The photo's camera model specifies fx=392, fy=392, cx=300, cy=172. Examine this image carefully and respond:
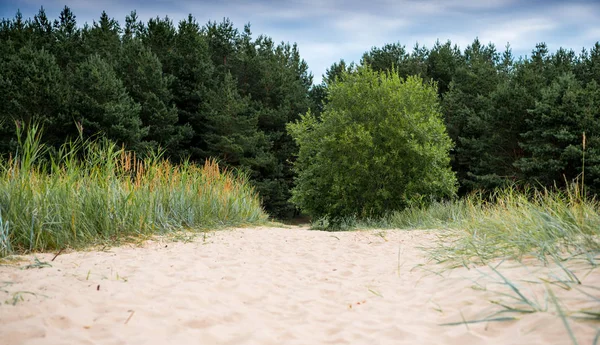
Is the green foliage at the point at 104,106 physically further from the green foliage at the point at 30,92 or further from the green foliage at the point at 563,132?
the green foliage at the point at 563,132

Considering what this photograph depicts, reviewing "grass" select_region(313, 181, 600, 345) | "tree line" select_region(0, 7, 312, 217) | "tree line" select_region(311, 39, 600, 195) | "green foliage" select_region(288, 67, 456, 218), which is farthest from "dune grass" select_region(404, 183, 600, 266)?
"tree line" select_region(0, 7, 312, 217)

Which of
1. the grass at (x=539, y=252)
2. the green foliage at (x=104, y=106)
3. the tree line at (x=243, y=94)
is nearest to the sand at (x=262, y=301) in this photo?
the grass at (x=539, y=252)

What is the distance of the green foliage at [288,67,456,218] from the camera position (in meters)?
14.0

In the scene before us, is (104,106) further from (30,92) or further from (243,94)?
(243,94)

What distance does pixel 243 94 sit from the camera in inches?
1200

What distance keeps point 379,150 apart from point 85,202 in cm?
1079

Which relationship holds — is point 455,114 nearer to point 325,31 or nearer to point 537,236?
point 325,31

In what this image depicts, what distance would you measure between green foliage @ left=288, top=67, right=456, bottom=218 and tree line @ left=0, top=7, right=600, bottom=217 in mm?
1864

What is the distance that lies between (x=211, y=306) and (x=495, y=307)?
1.94 m

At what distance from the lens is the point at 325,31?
42.6ft

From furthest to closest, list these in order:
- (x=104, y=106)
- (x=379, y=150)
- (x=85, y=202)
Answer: (x=104, y=106), (x=379, y=150), (x=85, y=202)

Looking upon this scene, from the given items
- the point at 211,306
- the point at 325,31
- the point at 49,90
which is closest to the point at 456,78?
the point at 325,31

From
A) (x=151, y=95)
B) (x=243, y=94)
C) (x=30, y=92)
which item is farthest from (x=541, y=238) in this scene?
(x=243, y=94)

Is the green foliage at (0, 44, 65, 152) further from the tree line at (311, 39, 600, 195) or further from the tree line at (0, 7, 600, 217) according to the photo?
the tree line at (311, 39, 600, 195)
